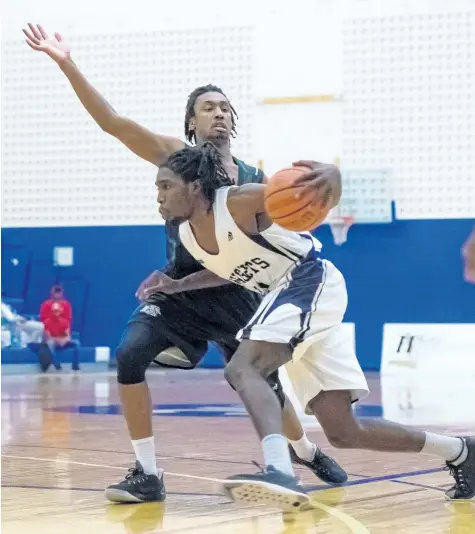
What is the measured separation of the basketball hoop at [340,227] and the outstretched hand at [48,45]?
470 inches

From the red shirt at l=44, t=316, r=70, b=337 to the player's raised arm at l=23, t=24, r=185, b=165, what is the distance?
41.0 feet

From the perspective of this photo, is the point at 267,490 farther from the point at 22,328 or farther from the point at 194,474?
the point at 22,328

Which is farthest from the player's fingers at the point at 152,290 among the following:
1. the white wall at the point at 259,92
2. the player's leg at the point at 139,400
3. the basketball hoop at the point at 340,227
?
the white wall at the point at 259,92

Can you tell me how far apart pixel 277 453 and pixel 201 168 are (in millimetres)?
1333

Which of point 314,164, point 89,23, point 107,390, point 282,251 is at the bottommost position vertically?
point 107,390

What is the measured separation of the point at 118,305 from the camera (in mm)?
18562

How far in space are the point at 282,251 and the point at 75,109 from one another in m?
15.3

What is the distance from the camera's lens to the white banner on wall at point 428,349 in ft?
48.9

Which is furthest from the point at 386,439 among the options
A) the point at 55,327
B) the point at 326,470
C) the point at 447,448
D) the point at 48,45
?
the point at 55,327

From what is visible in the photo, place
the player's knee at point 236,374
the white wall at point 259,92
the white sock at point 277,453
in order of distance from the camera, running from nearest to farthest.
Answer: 1. the white sock at point 277,453
2. the player's knee at point 236,374
3. the white wall at point 259,92

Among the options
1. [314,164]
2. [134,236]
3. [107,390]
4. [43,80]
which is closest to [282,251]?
[314,164]

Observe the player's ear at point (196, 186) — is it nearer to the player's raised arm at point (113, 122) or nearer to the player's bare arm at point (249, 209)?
the player's bare arm at point (249, 209)

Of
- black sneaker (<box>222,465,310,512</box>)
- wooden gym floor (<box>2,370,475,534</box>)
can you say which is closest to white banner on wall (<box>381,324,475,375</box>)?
wooden gym floor (<box>2,370,475,534</box>)

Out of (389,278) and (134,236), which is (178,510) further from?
(134,236)
